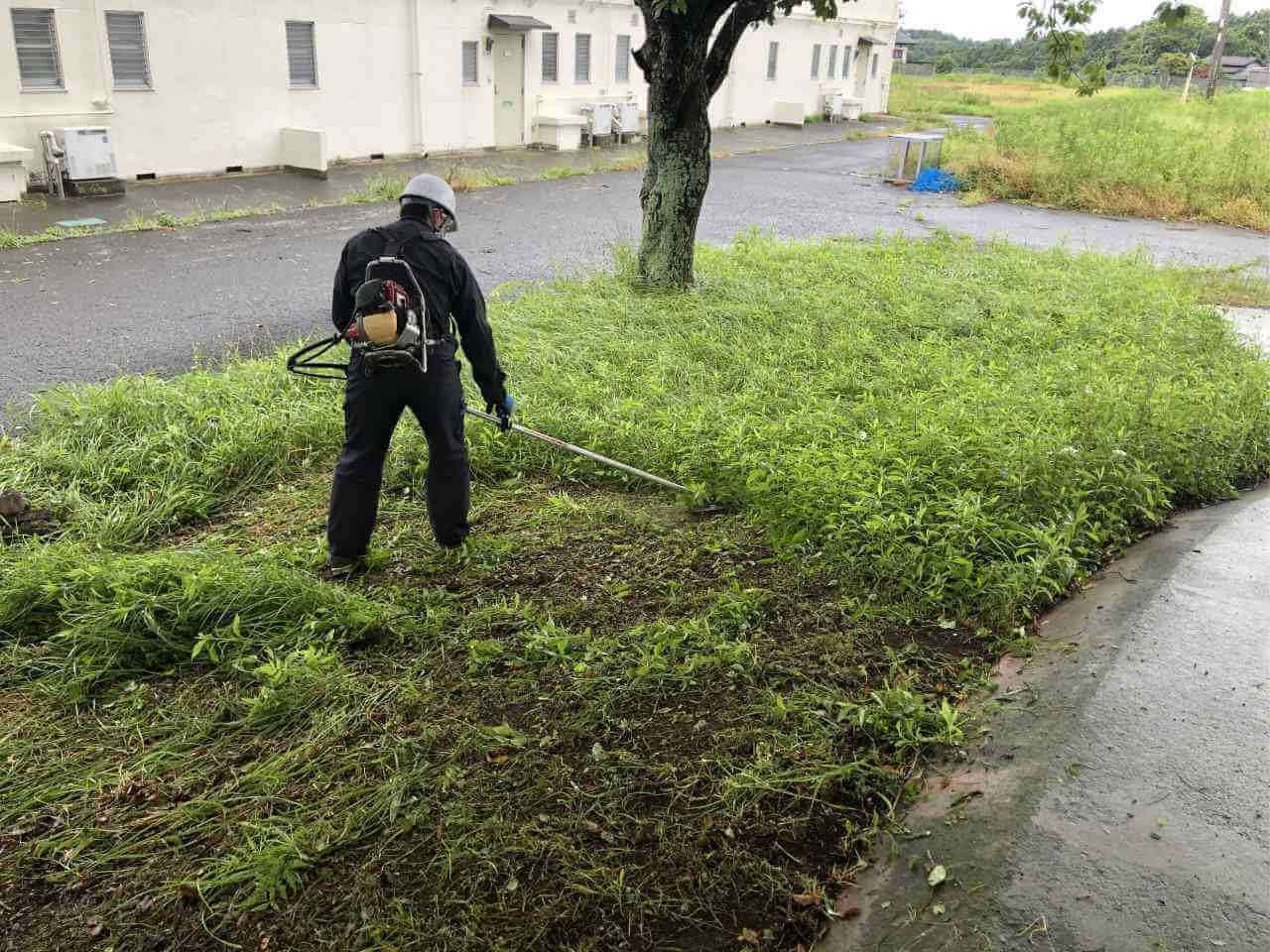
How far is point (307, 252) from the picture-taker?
11852mm

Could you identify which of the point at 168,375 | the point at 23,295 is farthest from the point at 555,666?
the point at 23,295

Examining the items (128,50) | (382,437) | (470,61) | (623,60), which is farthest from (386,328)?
(623,60)

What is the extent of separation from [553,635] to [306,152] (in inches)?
628

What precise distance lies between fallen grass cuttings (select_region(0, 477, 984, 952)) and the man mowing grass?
15.1 inches

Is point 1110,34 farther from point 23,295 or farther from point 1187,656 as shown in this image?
point 23,295

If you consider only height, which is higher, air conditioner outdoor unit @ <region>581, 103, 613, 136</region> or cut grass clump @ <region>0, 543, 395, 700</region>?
air conditioner outdoor unit @ <region>581, 103, 613, 136</region>

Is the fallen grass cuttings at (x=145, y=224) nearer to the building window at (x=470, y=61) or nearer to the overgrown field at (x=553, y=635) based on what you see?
the overgrown field at (x=553, y=635)

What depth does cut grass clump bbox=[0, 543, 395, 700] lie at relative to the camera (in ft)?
12.4

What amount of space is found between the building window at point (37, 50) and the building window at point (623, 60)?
1393 centimetres

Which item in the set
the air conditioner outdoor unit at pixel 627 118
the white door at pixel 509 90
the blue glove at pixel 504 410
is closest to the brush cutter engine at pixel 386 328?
the blue glove at pixel 504 410

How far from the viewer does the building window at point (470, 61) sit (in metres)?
20.9

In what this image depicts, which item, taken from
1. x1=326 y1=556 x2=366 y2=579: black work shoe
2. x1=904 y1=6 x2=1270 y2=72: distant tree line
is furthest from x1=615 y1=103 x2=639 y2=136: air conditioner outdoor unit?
x1=326 y1=556 x2=366 y2=579: black work shoe

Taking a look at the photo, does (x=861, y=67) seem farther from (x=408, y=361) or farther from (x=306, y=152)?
(x=408, y=361)

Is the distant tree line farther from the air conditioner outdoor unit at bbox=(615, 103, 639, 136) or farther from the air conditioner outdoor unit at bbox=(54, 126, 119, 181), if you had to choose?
the air conditioner outdoor unit at bbox=(615, 103, 639, 136)
